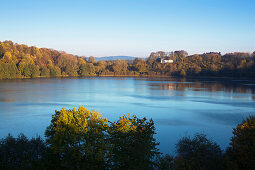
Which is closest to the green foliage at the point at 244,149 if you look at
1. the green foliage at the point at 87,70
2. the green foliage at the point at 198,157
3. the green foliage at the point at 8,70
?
the green foliage at the point at 198,157

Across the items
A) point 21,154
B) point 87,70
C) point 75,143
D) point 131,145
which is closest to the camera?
point 131,145

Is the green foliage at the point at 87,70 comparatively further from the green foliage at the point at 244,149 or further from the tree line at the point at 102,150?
the green foliage at the point at 244,149

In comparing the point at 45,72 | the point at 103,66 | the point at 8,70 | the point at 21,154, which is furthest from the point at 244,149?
the point at 103,66

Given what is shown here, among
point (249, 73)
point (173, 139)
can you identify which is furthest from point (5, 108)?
point (249, 73)

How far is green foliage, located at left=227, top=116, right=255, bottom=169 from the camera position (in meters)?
7.95

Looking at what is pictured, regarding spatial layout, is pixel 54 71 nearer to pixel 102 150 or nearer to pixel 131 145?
pixel 102 150

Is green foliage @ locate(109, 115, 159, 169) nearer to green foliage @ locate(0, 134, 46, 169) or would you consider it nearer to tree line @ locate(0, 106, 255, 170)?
tree line @ locate(0, 106, 255, 170)

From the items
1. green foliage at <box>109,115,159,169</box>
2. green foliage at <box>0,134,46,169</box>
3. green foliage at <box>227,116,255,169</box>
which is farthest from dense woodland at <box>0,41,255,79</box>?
green foliage at <box>227,116,255,169</box>

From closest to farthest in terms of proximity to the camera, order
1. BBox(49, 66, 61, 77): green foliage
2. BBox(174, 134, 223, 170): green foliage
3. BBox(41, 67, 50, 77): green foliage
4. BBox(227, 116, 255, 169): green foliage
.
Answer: BBox(174, 134, 223, 170): green foliage
BBox(227, 116, 255, 169): green foliage
BBox(41, 67, 50, 77): green foliage
BBox(49, 66, 61, 77): green foliage

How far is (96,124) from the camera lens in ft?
27.7

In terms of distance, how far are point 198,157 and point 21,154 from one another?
609cm

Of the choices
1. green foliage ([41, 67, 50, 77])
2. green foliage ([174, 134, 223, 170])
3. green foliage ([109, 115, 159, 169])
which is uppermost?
green foliage ([41, 67, 50, 77])

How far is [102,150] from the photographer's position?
7715 mm

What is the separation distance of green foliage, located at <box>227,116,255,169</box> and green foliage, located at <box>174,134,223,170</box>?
20.0 inches
